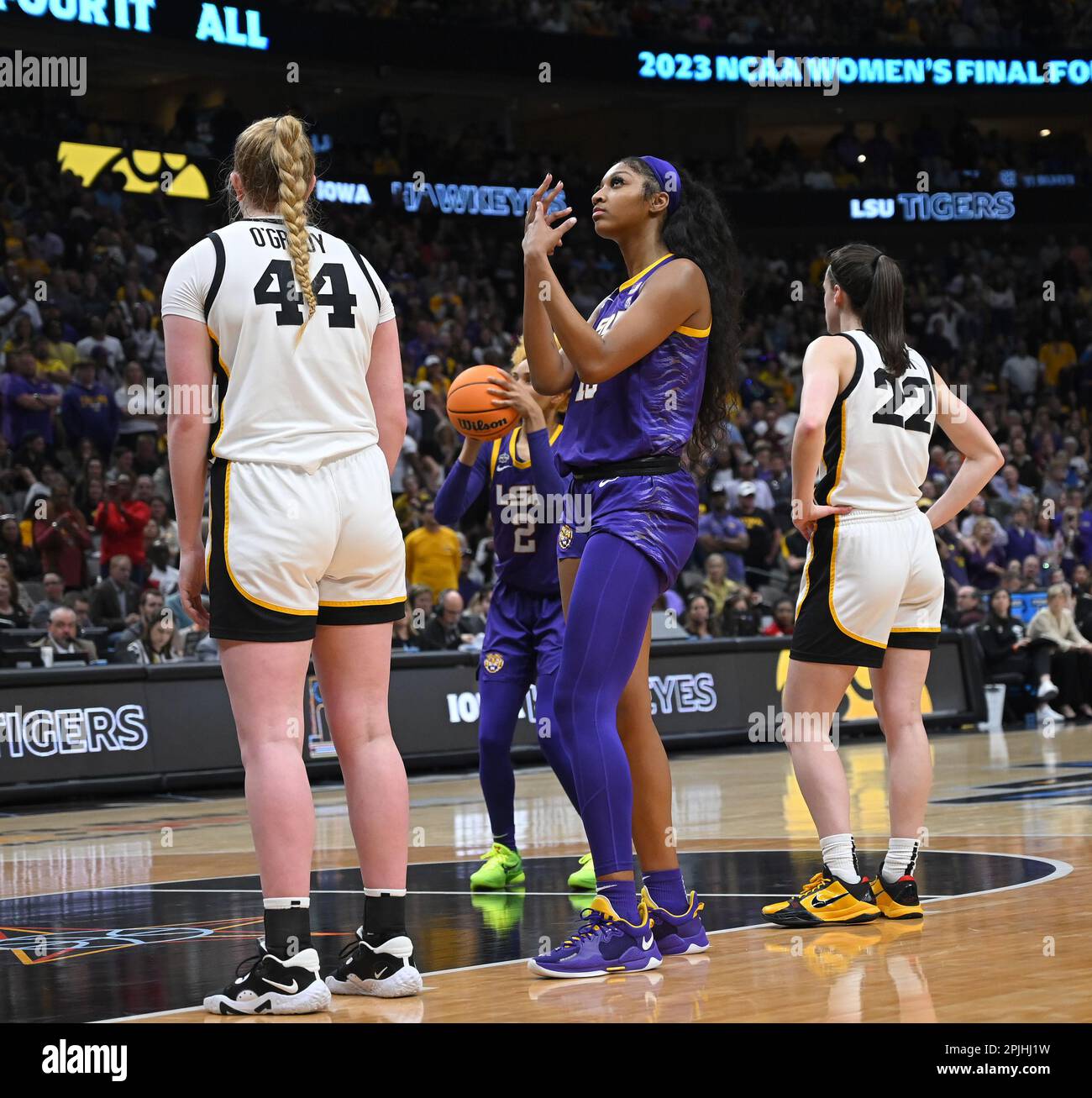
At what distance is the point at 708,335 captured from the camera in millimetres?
5172

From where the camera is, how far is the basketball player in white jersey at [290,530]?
4258 millimetres

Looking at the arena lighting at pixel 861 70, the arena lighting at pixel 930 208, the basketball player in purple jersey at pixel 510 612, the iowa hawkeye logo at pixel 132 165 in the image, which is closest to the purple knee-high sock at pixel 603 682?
the basketball player in purple jersey at pixel 510 612

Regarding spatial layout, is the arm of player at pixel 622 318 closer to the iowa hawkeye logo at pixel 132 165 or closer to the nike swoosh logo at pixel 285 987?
the nike swoosh logo at pixel 285 987

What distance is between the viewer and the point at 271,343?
4.36 m

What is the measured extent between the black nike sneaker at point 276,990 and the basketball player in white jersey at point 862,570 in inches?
80.5

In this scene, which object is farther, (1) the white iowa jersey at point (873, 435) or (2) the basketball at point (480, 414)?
(2) the basketball at point (480, 414)

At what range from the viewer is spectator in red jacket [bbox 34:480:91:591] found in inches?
593

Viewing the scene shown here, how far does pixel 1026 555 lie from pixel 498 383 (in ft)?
55.6

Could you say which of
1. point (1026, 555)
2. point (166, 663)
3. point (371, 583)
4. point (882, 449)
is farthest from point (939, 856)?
point (1026, 555)

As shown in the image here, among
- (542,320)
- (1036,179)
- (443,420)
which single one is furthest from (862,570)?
(1036,179)

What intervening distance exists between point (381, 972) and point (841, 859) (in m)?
1.97

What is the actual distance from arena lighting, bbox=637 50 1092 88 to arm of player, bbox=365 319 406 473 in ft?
86.9

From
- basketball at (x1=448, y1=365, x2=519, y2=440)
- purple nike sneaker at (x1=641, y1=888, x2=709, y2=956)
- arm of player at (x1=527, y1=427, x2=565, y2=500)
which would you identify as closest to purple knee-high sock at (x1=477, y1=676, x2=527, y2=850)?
arm of player at (x1=527, y1=427, x2=565, y2=500)

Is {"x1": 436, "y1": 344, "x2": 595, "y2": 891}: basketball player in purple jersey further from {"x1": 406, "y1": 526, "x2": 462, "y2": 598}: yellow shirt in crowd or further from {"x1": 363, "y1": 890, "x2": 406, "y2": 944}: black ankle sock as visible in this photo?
{"x1": 406, "y1": 526, "x2": 462, "y2": 598}: yellow shirt in crowd
